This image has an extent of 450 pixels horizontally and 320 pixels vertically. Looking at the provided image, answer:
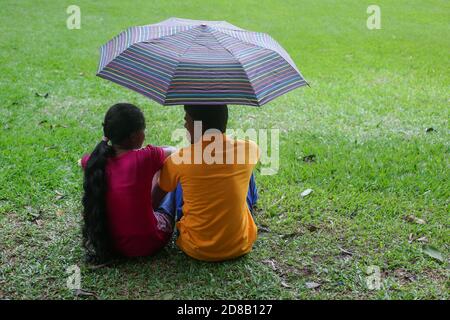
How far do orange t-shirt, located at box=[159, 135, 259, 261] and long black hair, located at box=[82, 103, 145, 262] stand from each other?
283mm

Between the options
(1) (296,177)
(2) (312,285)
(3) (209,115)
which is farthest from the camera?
(1) (296,177)

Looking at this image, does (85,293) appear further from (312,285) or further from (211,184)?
(312,285)

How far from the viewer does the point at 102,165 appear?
2.77 meters

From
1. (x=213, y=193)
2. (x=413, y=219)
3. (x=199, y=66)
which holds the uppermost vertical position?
(x=199, y=66)

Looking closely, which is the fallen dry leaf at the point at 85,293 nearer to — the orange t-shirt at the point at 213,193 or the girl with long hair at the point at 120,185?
the girl with long hair at the point at 120,185

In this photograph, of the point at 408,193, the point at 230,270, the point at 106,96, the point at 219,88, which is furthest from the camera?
the point at 106,96

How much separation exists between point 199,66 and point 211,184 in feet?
2.04

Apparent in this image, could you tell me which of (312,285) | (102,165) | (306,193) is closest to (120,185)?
(102,165)

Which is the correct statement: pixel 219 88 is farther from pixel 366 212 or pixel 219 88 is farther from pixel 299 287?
pixel 366 212

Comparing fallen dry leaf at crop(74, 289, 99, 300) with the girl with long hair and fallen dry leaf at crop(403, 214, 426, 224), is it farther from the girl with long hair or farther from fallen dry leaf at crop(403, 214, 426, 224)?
fallen dry leaf at crop(403, 214, 426, 224)

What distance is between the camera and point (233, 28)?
123 inches

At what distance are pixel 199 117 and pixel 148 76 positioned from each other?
333 mm

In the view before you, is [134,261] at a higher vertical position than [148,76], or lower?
lower

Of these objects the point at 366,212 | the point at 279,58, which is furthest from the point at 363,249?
the point at 279,58
